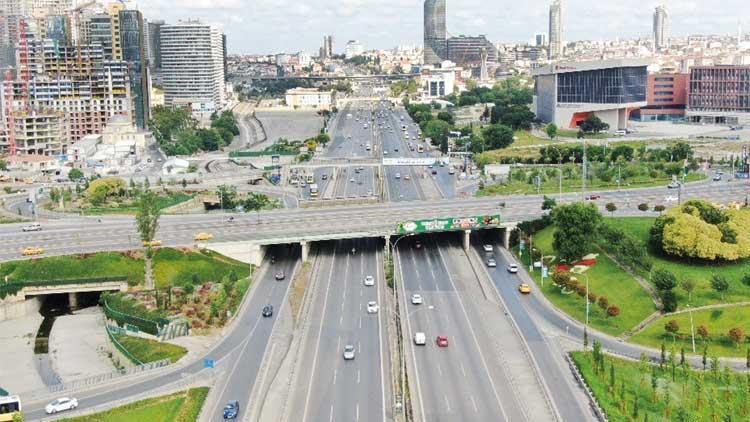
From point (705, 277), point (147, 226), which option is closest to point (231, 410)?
point (147, 226)

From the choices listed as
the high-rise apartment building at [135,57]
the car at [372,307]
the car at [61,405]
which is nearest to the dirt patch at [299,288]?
the car at [372,307]

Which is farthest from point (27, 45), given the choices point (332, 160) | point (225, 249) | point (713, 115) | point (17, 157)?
point (713, 115)

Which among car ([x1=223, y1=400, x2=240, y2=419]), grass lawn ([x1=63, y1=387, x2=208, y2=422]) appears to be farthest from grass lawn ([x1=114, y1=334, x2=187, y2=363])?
car ([x1=223, y1=400, x2=240, y2=419])

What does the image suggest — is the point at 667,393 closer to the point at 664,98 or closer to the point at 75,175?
the point at 75,175

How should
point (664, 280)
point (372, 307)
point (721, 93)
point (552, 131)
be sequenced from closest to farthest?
point (664, 280), point (372, 307), point (552, 131), point (721, 93)

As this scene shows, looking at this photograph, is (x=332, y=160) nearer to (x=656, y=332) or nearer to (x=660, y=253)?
(x=660, y=253)

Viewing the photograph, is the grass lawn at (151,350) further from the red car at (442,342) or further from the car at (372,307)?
the red car at (442,342)

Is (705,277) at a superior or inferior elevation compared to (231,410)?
superior
